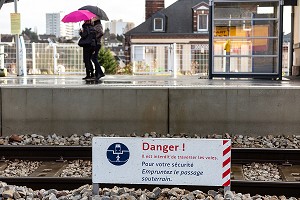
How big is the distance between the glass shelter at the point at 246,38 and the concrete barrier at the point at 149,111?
4.33 meters

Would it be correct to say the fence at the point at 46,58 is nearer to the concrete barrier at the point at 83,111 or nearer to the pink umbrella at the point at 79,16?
the pink umbrella at the point at 79,16

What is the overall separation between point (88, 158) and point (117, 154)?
9.73 ft

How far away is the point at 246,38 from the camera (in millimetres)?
15477

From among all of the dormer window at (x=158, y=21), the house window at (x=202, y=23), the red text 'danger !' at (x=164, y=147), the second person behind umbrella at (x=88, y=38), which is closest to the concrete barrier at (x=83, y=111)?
the second person behind umbrella at (x=88, y=38)

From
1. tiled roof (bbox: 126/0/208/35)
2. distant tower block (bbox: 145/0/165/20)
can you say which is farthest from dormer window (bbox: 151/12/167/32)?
distant tower block (bbox: 145/0/165/20)

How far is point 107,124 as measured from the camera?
11.5m

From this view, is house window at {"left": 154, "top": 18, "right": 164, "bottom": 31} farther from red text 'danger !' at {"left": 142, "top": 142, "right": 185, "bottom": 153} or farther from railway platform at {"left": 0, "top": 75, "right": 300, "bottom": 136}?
red text 'danger !' at {"left": 142, "top": 142, "right": 185, "bottom": 153}

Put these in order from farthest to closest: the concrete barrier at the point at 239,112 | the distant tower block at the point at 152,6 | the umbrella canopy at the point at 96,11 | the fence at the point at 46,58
Answer: the distant tower block at the point at 152,6 < the fence at the point at 46,58 < the umbrella canopy at the point at 96,11 < the concrete barrier at the point at 239,112

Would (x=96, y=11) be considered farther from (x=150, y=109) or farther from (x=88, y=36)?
(x=150, y=109)

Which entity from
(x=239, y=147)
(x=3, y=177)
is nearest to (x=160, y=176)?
(x=3, y=177)

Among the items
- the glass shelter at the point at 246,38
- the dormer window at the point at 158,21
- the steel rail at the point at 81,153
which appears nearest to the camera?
the steel rail at the point at 81,153

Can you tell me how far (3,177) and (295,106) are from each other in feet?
19.0

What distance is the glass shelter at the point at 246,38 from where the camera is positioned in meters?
15.6

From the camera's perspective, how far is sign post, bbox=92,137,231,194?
21.9ft
